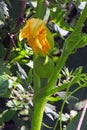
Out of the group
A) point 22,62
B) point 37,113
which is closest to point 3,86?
point 37,113

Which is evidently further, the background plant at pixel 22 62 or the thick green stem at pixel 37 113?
the background plant at pixel 22 62

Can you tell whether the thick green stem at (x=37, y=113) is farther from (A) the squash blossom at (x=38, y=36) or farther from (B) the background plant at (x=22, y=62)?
(A) the squash blossom at (x=38, y=36)

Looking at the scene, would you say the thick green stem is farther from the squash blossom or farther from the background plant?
the squash blossom

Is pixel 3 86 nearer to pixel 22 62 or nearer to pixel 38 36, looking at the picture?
pixel 38 36

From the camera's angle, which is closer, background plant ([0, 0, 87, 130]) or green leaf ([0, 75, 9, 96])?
green leaf ([0, 75, 9, 96])

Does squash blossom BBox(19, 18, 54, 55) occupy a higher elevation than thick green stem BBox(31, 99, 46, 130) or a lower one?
higher

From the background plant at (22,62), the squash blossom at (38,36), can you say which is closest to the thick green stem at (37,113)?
the background plant at (22,62)

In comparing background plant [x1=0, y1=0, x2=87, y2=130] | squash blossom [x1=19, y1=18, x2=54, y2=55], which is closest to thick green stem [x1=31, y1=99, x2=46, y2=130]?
background plant [x1=0, y1=0, x2=87, y2=130]

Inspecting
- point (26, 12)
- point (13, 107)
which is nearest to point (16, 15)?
point (26, 12)
